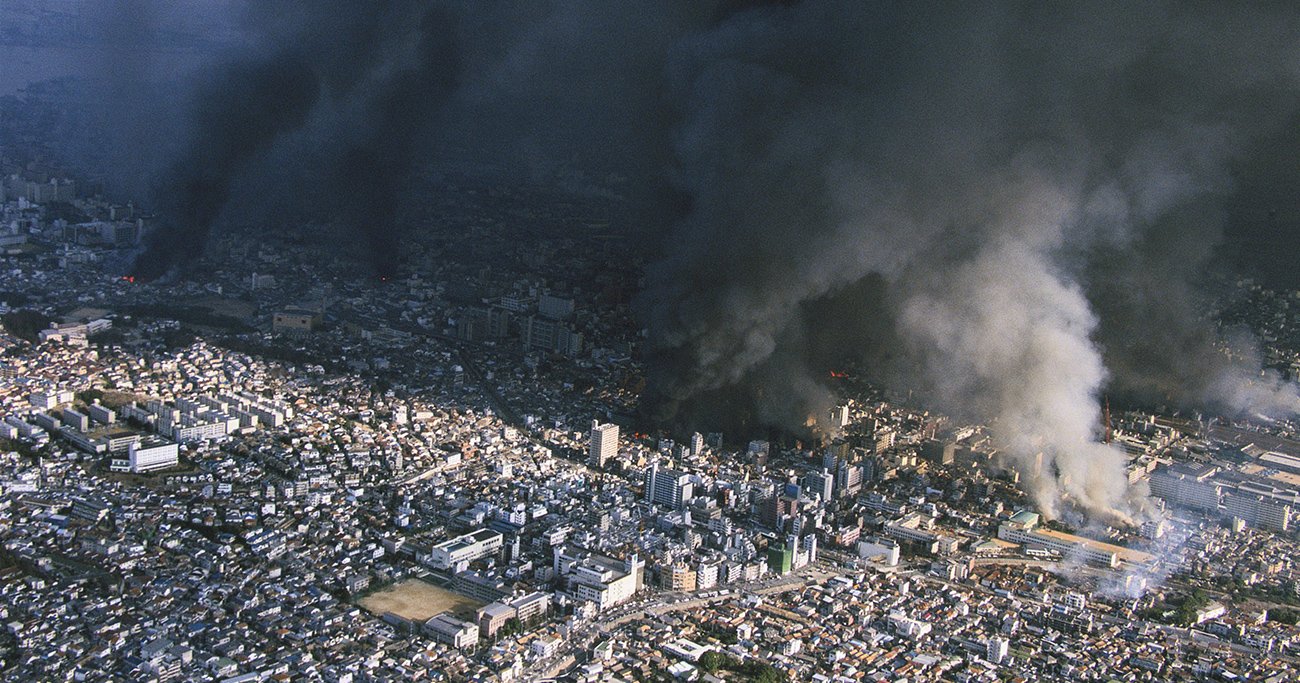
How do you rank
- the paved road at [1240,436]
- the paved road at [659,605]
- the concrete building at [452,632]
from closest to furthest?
the paved road at [659,605]
the concrete building at [452,632]
the paved road at [1240,436]

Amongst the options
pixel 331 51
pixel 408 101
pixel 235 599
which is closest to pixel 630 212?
pixel 408 101

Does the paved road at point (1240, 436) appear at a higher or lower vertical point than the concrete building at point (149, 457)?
higher

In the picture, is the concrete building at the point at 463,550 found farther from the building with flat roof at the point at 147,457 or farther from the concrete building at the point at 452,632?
the building with flat roof at the point at 147,457

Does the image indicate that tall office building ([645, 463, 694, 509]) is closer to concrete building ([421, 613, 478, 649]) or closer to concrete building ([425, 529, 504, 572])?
concrete building ([425, 529, 504, 572])

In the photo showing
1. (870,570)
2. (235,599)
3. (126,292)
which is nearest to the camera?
(235,599)

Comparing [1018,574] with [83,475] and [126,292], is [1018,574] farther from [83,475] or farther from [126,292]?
[126,292]

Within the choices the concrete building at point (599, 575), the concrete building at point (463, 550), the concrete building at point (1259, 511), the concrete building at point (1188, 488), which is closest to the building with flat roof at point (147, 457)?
the concrete building at point (463, 550)

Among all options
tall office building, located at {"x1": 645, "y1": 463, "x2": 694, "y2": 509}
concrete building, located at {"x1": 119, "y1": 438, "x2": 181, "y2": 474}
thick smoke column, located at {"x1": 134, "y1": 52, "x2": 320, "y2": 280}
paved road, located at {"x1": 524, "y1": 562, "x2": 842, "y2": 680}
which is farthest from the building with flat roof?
thick smoke column, located at {"x1": 134, "y1": 52, "x2": 320, "y2": 280}
